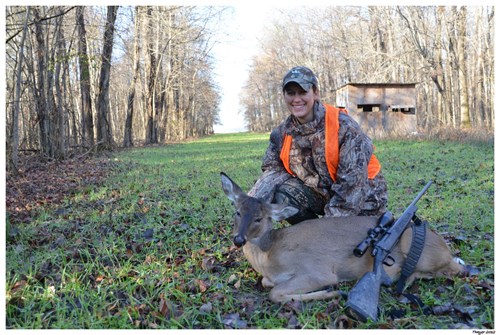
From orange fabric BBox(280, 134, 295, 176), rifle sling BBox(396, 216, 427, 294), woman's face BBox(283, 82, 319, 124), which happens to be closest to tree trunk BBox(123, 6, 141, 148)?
orange fabric BBox(280, 134, 295, 176)

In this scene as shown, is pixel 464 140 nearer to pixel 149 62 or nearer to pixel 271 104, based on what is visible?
pixel 149 62

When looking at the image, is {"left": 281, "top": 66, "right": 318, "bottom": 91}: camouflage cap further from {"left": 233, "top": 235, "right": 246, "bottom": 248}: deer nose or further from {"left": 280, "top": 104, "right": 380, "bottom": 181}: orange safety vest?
{"left": 233, "top": 235, "right": 246, "bottom": 248}: deer nose

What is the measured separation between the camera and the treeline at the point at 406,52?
22844 mm

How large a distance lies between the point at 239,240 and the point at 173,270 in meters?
0.78

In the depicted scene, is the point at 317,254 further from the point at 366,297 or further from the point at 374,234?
the point at 366,297

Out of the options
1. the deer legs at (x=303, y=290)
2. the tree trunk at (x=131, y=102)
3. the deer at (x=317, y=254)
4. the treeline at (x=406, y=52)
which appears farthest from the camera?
the tree trunk at (x=131, y=102)

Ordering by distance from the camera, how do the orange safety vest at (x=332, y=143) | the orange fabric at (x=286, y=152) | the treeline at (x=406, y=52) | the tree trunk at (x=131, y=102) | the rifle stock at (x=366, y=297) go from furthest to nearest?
the tree trunk at (x=131, y=102)
the treeline at (x=406, y=52)
the orange fabric at (x=286, y=152)
the orange safety vest at (x=332, y=143)
the rifle stock at (x=366, y=297)

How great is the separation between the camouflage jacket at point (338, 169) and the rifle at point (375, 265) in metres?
0.59

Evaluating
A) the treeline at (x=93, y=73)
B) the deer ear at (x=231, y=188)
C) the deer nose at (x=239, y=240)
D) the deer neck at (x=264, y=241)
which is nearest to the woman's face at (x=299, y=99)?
the deer ear at (x=231, y=188)

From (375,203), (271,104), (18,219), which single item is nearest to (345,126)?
(375,203)

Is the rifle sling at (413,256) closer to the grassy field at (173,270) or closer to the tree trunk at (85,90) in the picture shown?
the grassy field at (173,270)

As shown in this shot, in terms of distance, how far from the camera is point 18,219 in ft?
18.9

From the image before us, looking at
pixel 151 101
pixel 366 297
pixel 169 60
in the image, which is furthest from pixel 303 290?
pixel 169 60

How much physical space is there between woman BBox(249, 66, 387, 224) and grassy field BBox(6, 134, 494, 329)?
870 mm
